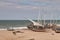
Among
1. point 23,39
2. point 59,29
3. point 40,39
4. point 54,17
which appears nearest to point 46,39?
point 40,39

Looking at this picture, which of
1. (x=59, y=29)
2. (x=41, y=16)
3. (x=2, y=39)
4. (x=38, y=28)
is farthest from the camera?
(x=41, y=16)

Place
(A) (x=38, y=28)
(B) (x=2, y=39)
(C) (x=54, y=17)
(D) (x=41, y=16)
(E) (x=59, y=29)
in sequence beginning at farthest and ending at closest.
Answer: (C) (x=54, y=17), (D) (x=41, y=16), (A) (x=38, y=28), (E) (x=59, y=29), (B) (x=2, y=39)

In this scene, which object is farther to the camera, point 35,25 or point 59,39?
point 35,25

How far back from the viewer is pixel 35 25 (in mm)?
38438

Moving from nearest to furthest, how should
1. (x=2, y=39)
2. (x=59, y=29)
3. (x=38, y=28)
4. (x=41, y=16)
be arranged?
(x=2, y=39) < (x=59, y=29) < (x=38, y=28) < (x=41, y=16)

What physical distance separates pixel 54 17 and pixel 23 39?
28093 mm

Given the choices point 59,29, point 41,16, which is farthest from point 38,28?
point 41,16

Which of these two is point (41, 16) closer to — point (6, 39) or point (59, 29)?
point (59, 29)

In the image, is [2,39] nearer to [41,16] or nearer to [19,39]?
[19,39]

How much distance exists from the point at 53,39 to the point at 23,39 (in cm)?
342

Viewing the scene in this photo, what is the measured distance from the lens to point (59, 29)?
1267 inches

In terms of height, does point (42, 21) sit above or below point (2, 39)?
below

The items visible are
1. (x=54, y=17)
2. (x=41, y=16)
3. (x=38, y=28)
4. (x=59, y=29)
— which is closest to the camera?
(x=59, y=29)

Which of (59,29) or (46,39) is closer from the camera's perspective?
(46,39)
